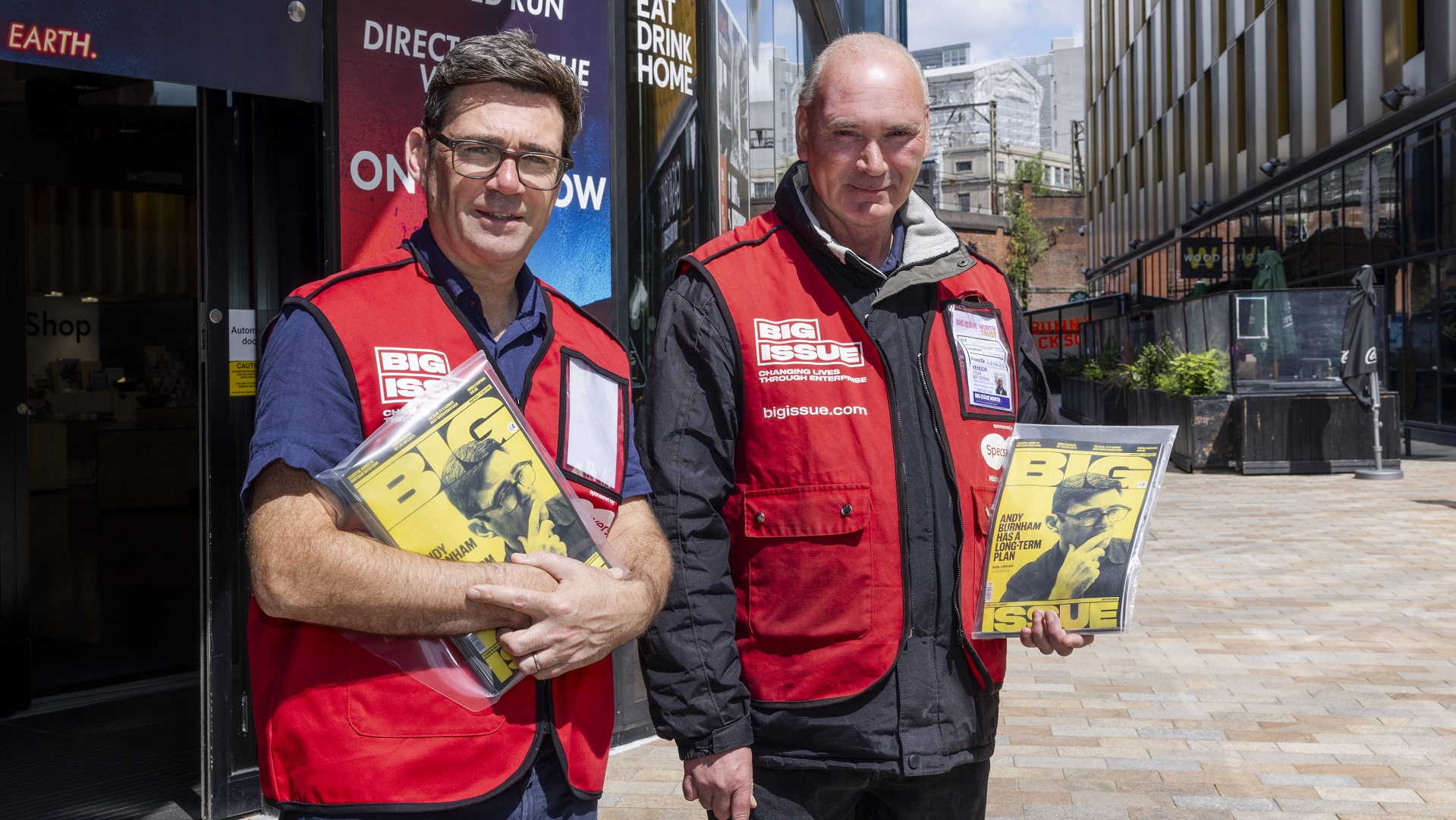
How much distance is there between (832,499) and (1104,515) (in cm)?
52

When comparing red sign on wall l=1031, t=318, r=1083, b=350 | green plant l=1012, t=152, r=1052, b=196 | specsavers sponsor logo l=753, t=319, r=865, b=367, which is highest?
green plant l=1012, t=152, r=1052, b=196

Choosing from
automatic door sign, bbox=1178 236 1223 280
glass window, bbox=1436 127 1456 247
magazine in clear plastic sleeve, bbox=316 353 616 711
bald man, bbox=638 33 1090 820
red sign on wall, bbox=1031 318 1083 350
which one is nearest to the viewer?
magazine in clear plastic sleeve, bbox=316 353 616 711

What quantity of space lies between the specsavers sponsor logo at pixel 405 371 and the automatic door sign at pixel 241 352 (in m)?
2.56

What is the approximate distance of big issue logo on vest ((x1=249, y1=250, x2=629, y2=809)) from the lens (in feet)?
5.76

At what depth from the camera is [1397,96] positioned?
63.1 ft

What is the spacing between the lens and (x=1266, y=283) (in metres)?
20.9

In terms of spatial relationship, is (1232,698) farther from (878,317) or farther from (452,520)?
(452,520)

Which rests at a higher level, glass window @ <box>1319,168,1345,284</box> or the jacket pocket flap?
glass window @ <box>1319,168,1345,284</box>

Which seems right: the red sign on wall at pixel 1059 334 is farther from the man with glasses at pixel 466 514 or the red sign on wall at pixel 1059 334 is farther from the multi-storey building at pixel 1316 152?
the man with glasses at pixel 466 514

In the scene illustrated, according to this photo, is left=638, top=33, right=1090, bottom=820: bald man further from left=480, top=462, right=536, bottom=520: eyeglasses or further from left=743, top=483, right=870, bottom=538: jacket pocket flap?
left=480, top=462, right=536, bottom=520: eyeglasses

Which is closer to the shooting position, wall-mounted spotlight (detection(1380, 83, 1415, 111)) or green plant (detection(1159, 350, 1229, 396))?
green plant (detection(1159, 350, 1229, 396))

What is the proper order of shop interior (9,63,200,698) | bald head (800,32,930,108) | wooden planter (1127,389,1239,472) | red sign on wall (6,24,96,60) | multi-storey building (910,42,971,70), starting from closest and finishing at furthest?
1. bald head (800,32,930,108)
2. red sign on wall (6,24,96,60)
3. shop interior (9,63,200,698)
4. wooden planter (1127,389,1239,472)
5. multi-storey building (910,42,971,70)

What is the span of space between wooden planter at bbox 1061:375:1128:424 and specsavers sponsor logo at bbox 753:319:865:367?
1905 centimetres

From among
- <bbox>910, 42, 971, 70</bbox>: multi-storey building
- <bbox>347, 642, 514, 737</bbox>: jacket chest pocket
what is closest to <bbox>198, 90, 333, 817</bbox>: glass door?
<bbox>347, 642, 514, 737</bbox>: jacket chest pocket
